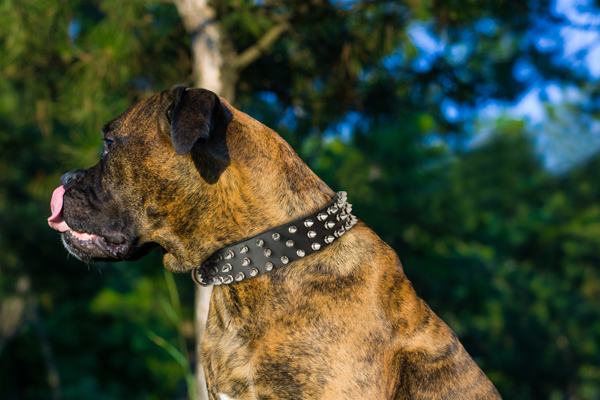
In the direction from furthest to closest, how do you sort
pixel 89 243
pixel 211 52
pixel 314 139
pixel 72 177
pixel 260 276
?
pixel 314 139 < pixel 211 52 < pixel 72 177 < pixel 89 243 < pixel 260 276

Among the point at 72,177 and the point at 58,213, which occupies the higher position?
the point at 72,177

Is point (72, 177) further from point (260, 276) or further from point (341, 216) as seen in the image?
point (341, 216)

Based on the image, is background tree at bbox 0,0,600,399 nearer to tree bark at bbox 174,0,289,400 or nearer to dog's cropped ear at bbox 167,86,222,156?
tree bark at bbox 174,0,289,400

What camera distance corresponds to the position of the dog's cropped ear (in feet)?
7.36

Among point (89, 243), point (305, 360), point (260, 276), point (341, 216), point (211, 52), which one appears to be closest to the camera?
point (305, 360)

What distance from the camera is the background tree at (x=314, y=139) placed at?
6074mm

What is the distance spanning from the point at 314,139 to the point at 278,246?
6.50 m

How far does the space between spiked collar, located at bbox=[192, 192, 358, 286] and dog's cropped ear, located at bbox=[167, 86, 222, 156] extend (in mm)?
531

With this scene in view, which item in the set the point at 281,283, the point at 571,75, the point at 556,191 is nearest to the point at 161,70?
the point at 281,283

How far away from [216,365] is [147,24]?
16.1 ft

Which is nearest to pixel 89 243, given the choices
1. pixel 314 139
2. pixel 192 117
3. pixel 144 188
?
pixel 144 188

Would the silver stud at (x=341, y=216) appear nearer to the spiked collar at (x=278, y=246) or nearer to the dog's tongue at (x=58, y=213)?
the spiked collar at (x=278, y=246)

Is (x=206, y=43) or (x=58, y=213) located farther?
(x=206, y=43)

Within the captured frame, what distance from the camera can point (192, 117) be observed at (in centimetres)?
231
